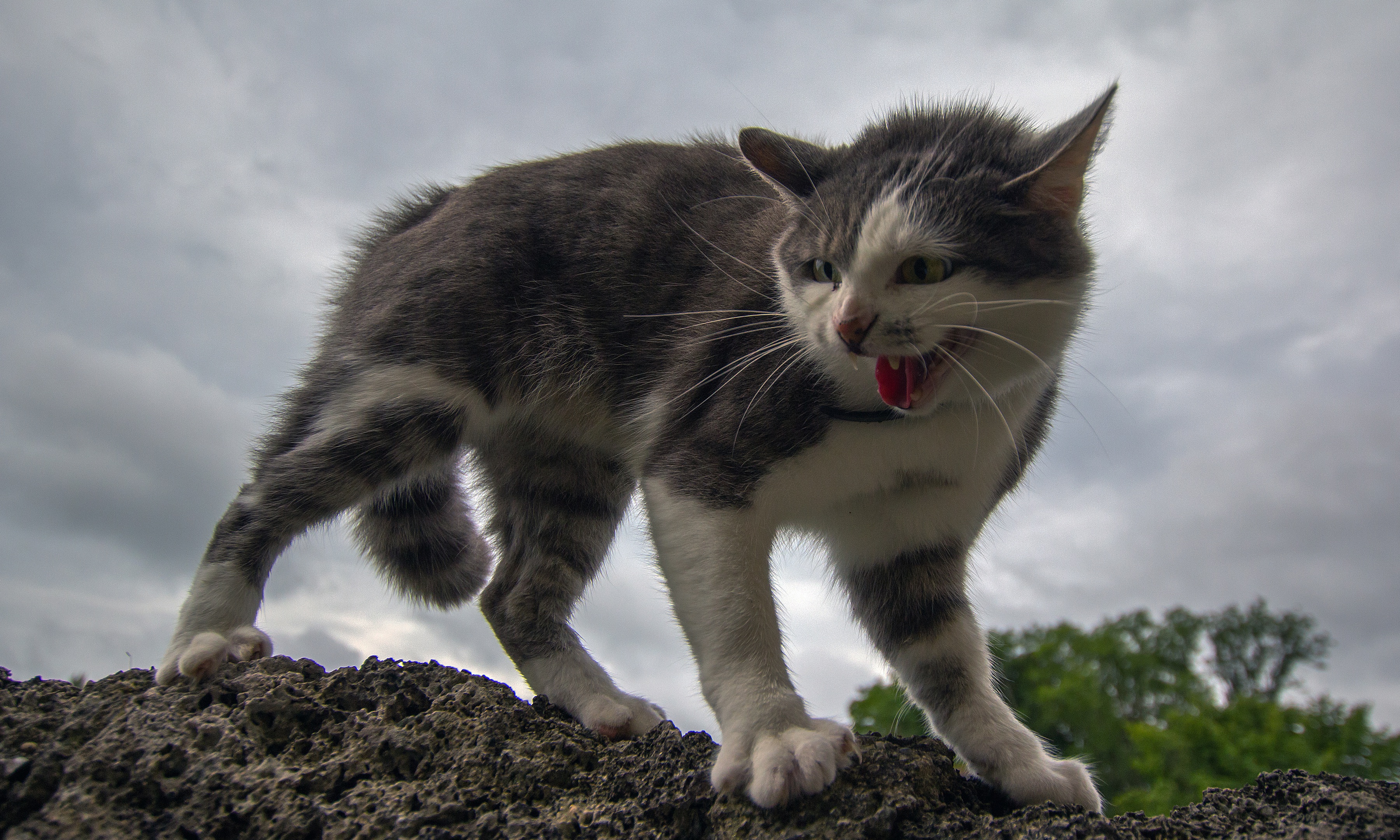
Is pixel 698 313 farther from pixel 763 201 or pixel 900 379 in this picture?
pixel 900 379

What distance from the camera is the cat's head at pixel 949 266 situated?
2160 mm

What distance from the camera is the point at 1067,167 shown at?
227 centimetres

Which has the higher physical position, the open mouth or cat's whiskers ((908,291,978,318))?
cat's whiskers ((908,291,978,318))

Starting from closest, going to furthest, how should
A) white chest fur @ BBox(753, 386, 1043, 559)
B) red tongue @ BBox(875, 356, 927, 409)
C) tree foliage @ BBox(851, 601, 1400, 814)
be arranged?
red tongue @ BBox(875, 356, 927, 409) < white chest fur @ BBox(753, 386, 1043, 559) < tree foliage @ BBox(851, 601, 1400, 814)

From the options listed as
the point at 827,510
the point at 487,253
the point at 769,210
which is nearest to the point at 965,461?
the point at 827,510

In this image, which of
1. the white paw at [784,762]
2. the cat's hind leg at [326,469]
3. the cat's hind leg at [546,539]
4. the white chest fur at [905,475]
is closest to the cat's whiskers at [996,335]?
the white chest fur at [905,475]

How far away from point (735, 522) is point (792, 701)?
1.83ft

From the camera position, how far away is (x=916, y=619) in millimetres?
2988

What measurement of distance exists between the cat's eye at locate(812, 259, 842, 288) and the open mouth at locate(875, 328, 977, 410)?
291 mm

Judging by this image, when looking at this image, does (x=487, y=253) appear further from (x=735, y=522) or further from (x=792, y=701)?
(x=792, y=701)

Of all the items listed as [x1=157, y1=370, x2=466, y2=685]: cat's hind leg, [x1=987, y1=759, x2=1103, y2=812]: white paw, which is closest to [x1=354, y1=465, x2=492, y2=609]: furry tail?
[x1=157, y1=370, x2=466, y2=685]: cat's hind leg

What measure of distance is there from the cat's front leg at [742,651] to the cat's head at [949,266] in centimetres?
60

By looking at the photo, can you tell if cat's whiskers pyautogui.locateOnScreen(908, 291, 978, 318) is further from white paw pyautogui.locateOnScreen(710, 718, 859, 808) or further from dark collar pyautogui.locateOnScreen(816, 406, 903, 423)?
white paw pyautogui.locateOnScreen(710, 718, 859, 808)

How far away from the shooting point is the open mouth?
221cm
